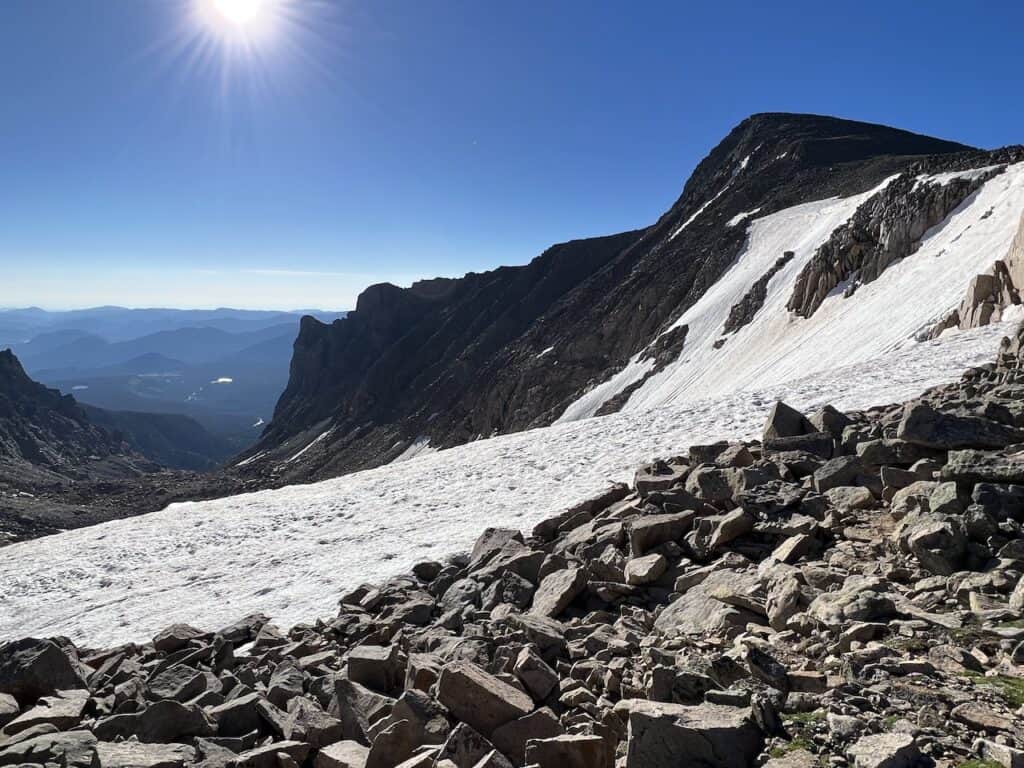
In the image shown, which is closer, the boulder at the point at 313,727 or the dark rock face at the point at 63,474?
the boulder at the point at 313,727

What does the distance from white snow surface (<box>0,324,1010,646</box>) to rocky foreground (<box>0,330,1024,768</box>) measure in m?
2.52

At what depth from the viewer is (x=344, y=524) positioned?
51.6ft

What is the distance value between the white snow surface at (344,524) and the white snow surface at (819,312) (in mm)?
9872

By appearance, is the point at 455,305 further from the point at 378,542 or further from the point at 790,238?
the point at 378,542

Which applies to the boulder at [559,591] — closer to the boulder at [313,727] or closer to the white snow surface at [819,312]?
the boulder at [313,727]

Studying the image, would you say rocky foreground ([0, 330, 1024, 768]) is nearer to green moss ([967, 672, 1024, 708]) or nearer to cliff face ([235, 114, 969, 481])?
green moss ([967, 672, 1024, 708])

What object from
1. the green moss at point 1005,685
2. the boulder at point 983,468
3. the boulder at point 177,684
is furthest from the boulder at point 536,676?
the boulder at point 983,468

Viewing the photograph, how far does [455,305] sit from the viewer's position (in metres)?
133

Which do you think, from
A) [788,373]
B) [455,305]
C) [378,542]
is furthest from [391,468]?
[455,305]

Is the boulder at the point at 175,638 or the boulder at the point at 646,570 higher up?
the boulder at the point at 646,570

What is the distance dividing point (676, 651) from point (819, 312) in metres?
38.7

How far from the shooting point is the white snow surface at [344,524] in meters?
12.3

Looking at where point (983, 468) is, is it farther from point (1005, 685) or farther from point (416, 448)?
point (416, 448)

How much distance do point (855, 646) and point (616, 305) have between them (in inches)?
2613
